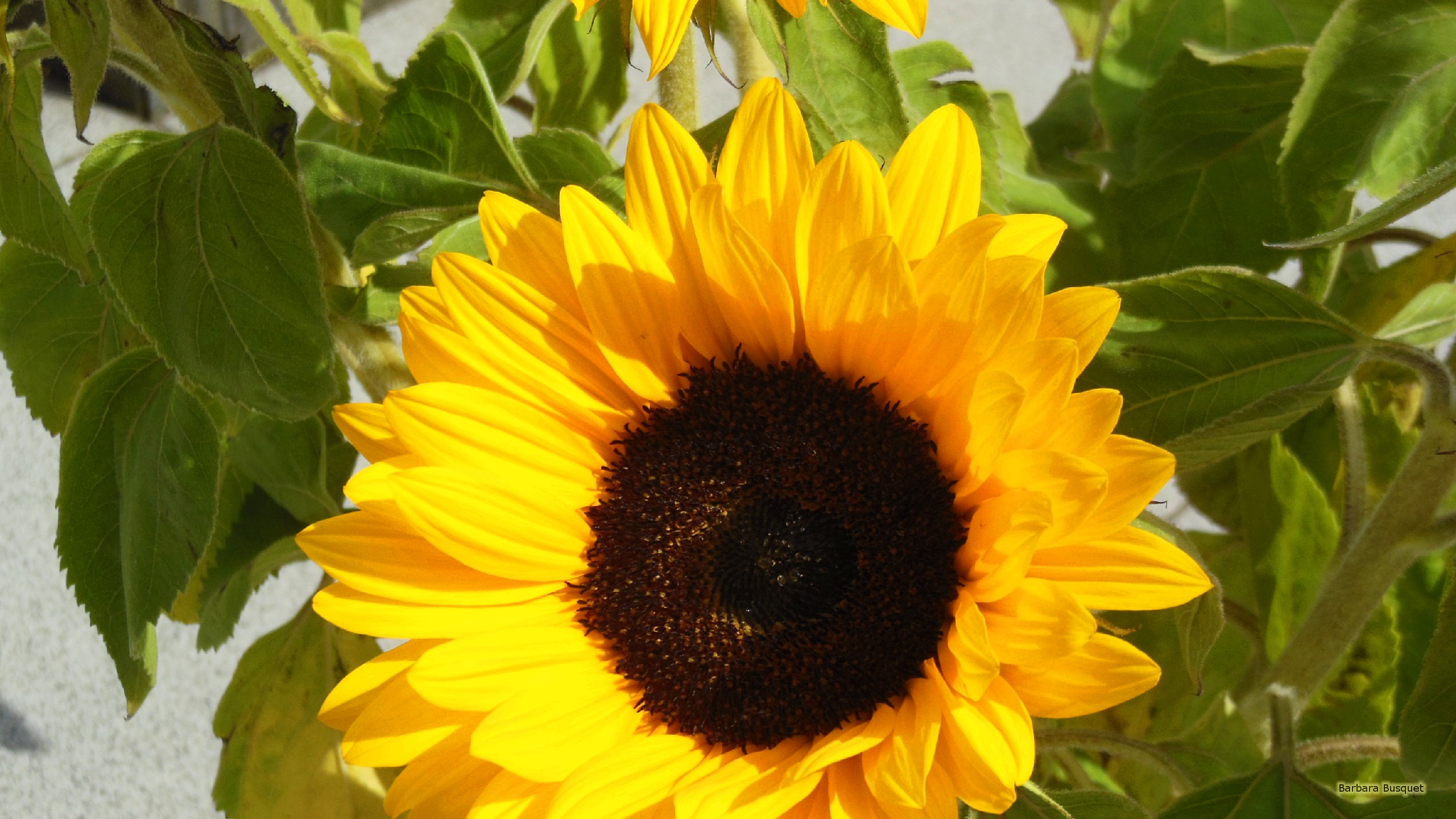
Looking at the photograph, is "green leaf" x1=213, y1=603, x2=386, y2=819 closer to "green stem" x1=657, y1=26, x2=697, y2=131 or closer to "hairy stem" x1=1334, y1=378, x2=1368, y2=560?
"green stem" x1=657, y1=26, x2=697, y2=131

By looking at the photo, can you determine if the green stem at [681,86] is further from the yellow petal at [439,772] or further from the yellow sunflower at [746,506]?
the yellow petal at [439,772]

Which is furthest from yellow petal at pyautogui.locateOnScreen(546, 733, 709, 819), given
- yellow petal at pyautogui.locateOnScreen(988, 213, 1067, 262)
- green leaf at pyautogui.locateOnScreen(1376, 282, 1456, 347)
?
green leaf at pyautogui.locateOnScreen(1376, 282, 1456, 347)

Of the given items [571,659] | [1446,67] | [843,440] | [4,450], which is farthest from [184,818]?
[1446,67]

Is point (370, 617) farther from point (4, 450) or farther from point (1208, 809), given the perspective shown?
point (4, 450)

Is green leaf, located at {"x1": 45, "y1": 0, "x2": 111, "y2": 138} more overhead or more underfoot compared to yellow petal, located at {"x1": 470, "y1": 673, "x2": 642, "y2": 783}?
more overhead

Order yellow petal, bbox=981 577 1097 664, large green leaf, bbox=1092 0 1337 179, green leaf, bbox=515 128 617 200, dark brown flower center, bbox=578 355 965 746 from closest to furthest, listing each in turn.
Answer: yellow petal, bbox=981 577 1097 664 < dark brown flower center, bbox=578 355 965 746 < green leaf, bbox=515 128 617 200 < large green leaf, bbox=1092 0 1337 179
